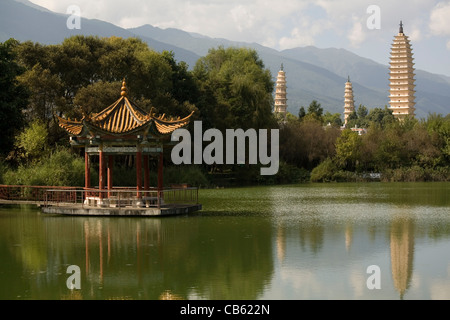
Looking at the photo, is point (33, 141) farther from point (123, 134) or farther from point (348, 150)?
point (348, 150)

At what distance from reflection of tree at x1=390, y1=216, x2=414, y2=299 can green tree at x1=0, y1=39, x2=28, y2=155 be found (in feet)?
55.6

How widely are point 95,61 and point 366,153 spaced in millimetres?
25923

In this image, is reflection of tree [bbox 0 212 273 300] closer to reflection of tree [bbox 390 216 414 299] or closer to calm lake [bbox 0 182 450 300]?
calm lake [bbox 0 182 450 300]

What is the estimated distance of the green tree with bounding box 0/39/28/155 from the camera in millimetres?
27938

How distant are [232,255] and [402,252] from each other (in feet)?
12.3

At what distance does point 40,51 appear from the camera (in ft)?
115

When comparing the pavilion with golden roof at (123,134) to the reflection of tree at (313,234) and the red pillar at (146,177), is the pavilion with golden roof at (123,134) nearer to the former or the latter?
the red pillar at (146,177)

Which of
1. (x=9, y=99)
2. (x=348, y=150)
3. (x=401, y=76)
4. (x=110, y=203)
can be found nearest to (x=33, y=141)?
(x=9, y=99)

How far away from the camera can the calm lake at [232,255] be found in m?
10.6

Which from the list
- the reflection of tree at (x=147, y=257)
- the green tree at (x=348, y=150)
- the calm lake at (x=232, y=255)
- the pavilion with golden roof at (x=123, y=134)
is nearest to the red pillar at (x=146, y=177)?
the pavilion with golden roof at (x=123, y=134)

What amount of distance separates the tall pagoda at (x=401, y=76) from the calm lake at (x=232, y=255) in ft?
331
